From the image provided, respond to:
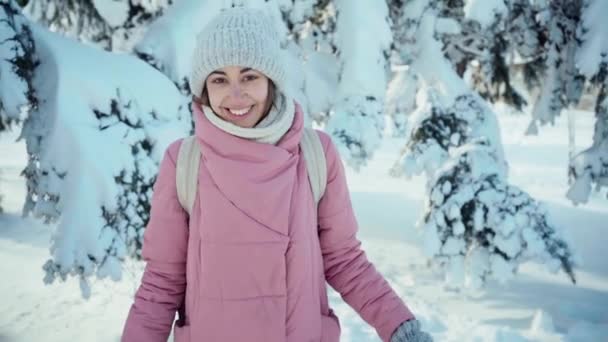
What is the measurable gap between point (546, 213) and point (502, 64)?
2.49 m

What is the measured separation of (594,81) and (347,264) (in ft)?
11.4

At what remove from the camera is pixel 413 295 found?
19.3 feet

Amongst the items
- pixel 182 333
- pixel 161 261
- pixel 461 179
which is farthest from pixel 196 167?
pixel 461 179

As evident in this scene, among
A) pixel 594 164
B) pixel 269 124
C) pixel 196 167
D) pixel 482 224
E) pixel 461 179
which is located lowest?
pixel 482 224

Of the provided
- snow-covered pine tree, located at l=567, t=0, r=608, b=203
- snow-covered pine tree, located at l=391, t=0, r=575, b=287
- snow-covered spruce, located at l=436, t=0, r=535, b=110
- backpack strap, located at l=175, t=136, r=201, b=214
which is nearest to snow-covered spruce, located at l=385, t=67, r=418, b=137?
snow-covered spruce, located at l=436, t=0, r=535, b=110

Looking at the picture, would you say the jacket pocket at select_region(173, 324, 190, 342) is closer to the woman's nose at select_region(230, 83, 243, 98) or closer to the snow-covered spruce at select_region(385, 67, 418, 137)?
the woman's nose at select_region(230, 83, 243, 98)

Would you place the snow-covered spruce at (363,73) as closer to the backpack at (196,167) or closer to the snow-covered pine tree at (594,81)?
the snow-covered pine tree at (594,81)

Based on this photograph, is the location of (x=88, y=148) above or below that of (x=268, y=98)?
below

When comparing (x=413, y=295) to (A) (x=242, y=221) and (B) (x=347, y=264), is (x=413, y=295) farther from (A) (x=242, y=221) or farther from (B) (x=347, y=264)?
(A) (x=242, y=221)

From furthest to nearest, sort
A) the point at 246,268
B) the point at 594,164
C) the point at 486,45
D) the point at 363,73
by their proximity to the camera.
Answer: the point at 486,45 < the point at 594,164 < the point at 363,73 < the point at 246,268

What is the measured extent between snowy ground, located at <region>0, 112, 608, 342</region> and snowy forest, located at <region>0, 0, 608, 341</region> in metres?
0.80

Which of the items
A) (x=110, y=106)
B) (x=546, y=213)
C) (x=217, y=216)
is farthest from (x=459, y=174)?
(x=217, y=216)

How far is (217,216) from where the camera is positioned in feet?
5.33

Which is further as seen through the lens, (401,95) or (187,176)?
(401,95)
